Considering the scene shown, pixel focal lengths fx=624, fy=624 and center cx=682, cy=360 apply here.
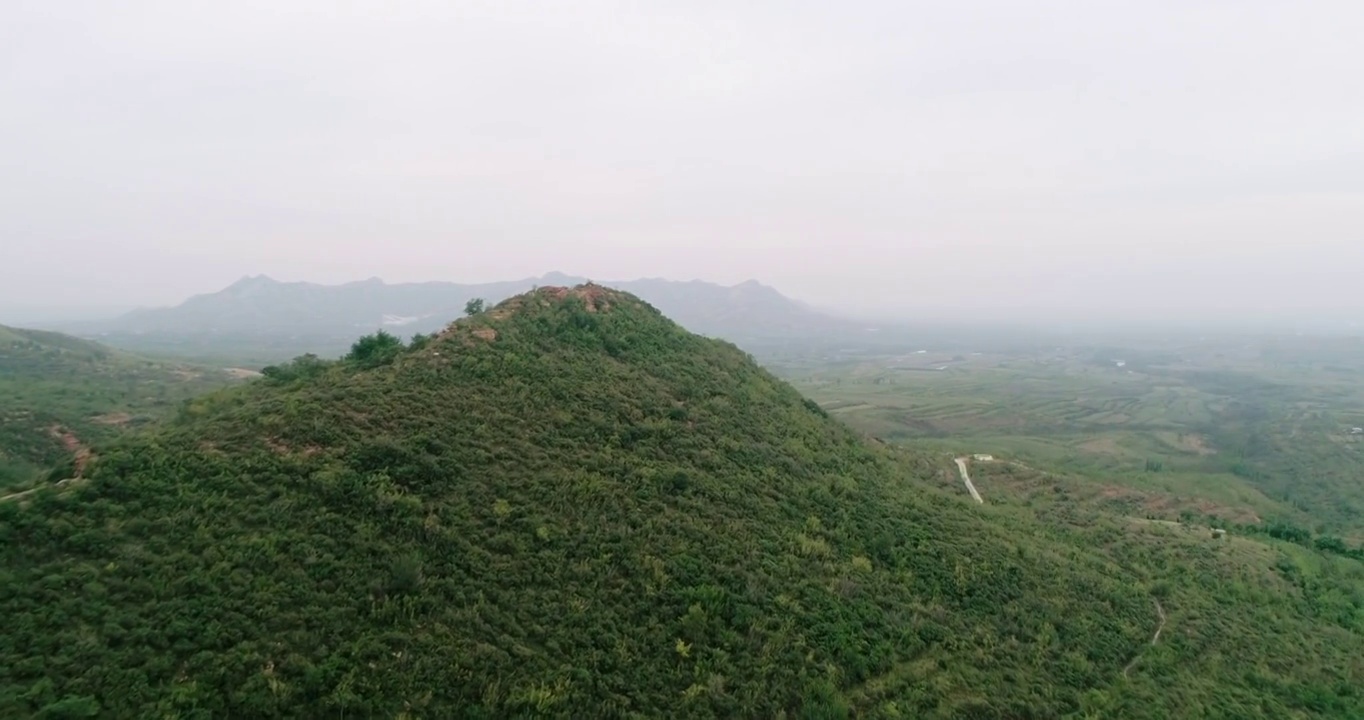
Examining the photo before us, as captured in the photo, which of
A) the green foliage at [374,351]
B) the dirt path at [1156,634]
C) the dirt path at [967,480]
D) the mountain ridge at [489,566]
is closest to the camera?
the mountain ridge at [489,566]

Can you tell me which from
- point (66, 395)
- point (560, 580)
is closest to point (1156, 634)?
point (560, 580)

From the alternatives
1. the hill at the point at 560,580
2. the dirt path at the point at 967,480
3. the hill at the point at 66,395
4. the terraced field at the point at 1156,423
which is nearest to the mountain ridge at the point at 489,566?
the hill at the point at 560,580

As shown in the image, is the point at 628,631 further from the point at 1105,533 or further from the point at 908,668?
the point at 1105,533

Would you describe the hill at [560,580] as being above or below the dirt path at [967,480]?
above

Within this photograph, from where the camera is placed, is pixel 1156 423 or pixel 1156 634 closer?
pixel 1156 634

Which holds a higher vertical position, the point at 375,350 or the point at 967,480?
the point at 375,350

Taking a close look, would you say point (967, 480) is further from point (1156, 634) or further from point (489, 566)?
point (489, 566)

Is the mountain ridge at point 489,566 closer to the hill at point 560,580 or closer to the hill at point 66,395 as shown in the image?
the hill at point 560,580
